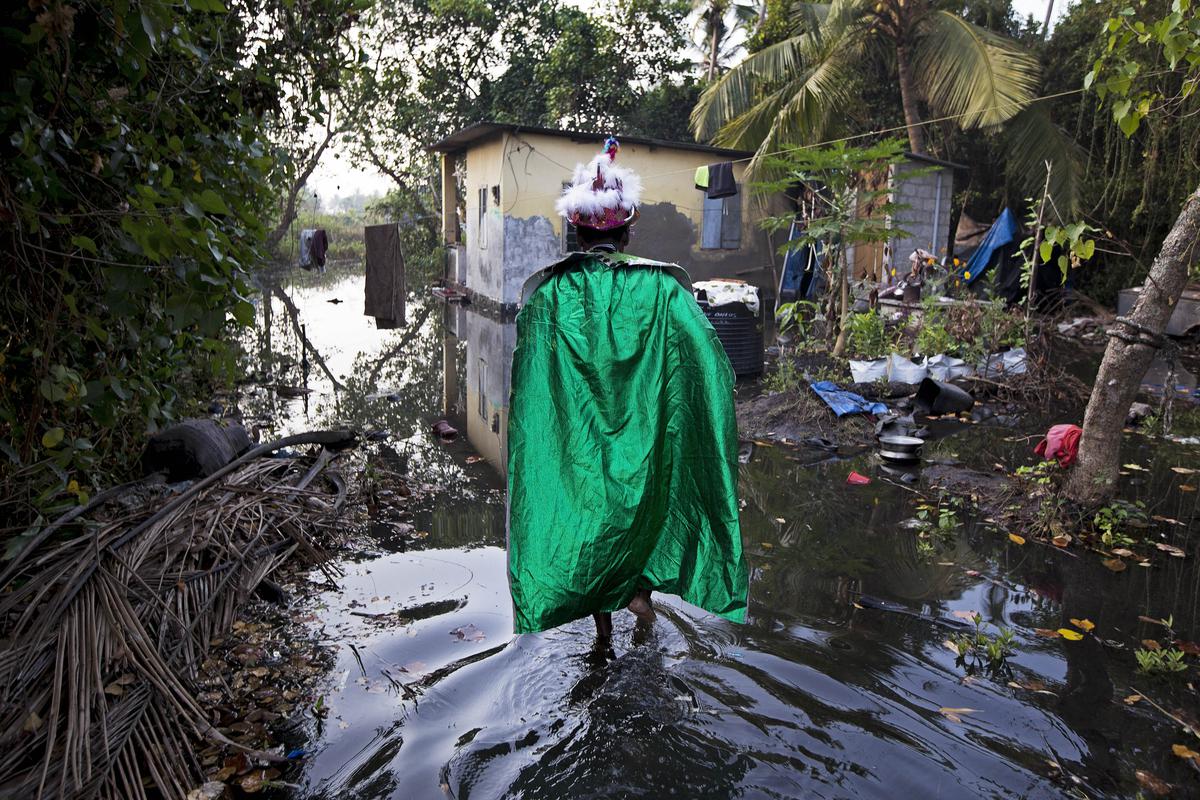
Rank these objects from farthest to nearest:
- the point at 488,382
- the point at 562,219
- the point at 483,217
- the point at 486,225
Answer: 1. the point at 483,217
2. the point at 486,225
3. the point at 562,219
4. the point at 488,382

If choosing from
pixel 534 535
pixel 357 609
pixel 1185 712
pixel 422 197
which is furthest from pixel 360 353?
pixel 422 197

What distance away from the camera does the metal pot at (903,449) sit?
6.34m

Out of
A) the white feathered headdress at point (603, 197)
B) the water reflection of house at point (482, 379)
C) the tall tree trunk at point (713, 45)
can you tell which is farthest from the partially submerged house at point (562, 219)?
the white feathered headdress at point (603, 197)

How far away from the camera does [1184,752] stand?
2719mm

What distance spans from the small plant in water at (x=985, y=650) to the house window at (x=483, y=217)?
14393mm

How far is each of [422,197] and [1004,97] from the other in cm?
2088

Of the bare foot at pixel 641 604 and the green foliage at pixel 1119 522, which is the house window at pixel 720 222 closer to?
the green foliage at pixel 1119 522

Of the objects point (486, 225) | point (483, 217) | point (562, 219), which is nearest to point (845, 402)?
point (562, 219)

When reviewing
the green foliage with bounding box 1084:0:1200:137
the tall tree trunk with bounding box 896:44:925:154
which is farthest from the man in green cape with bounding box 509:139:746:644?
the tall tree trunk with bounding box 896:44:925:154

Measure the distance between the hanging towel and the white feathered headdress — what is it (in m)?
9.59

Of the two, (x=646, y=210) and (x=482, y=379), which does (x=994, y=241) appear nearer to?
(x=646, y=210)

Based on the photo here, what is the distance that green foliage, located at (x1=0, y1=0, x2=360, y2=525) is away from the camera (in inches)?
96.3

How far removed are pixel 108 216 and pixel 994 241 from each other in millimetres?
14503

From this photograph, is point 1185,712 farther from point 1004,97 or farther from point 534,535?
point 1004,97
